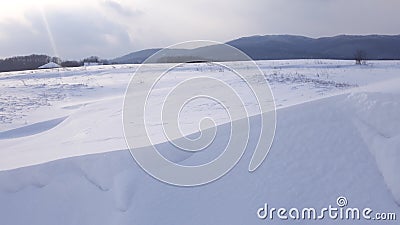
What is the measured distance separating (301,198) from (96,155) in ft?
11.2

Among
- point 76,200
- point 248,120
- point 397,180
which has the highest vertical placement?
point 248,120

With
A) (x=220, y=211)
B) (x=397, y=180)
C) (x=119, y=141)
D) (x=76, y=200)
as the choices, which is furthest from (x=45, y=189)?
(x=397, y=180)

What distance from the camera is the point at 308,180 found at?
498cm

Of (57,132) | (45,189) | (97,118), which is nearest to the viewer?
(45,189)

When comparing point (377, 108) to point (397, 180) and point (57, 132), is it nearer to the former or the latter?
point (397, 180)

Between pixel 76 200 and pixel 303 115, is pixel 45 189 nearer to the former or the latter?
pixel 76 200

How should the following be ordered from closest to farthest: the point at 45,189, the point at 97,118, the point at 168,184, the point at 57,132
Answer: the point at 168,184, the point at 45,189, the point at 57,132, the point at 97,118

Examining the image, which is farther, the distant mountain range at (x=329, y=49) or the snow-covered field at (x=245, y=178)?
the distant mountain range at (x=329, y=49)

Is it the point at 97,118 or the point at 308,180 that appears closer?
the point at 308,180

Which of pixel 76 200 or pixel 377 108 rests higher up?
pixel 377 108

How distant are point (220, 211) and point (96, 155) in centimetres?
255

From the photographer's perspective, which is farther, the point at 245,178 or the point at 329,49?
the point at 329,49

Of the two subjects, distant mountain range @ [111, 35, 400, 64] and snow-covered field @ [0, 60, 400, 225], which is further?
distant mountain range @ [111, 35, 400, 64]

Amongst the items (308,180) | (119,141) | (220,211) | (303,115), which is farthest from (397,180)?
(119,141)
